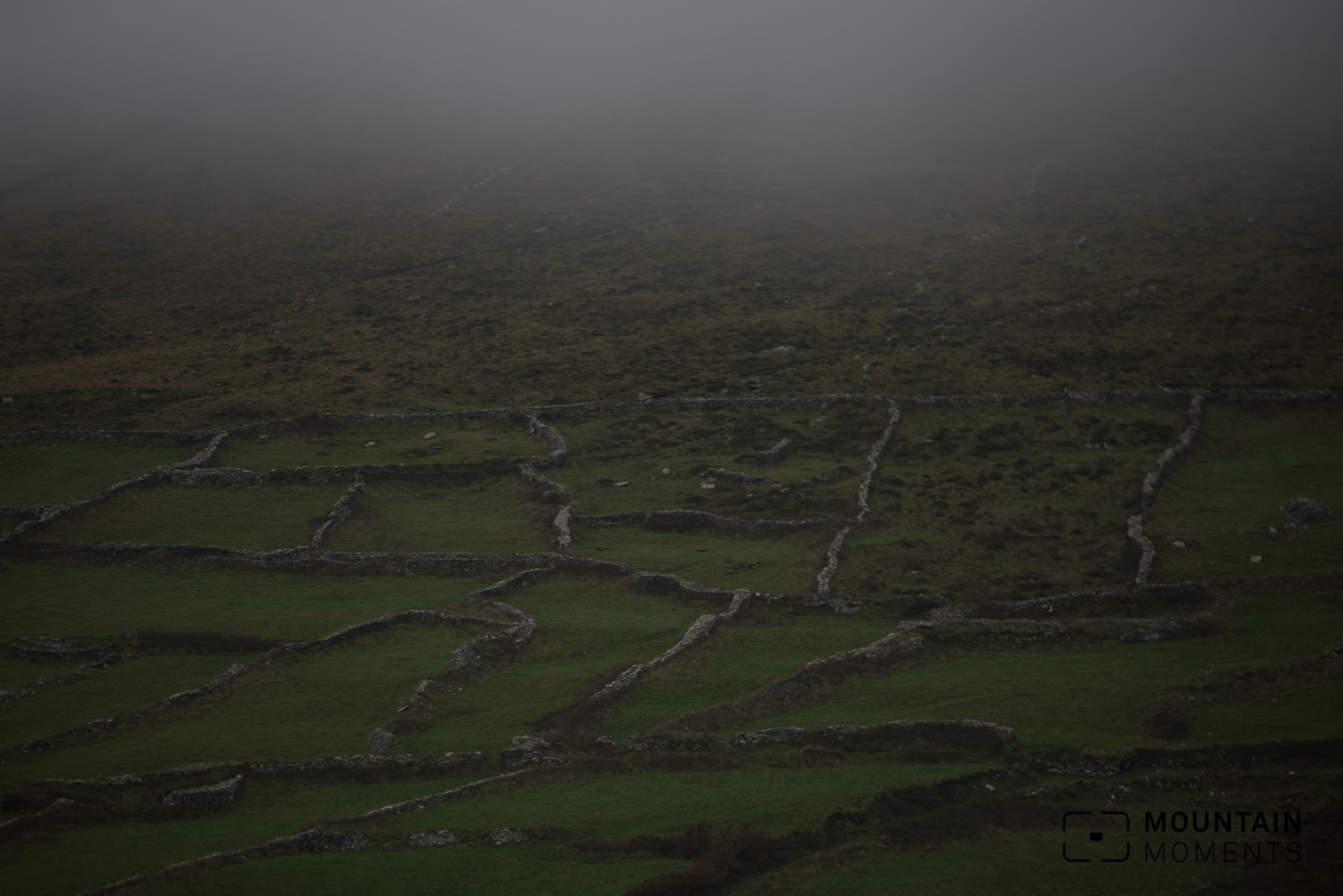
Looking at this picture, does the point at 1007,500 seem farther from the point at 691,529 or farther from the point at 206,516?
the point at 206,516

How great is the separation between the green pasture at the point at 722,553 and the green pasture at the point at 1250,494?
44.5 feet

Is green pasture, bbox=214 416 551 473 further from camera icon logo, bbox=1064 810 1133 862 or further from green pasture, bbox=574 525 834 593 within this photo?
camera icon logo, bbox=1064 810 1133 862

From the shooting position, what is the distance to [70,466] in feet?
172

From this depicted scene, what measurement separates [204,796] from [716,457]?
32883mm

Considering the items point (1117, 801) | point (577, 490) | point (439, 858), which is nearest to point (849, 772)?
point (1117, 801)

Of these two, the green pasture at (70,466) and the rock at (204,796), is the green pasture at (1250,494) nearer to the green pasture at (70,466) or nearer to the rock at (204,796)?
the rock at (204,796)

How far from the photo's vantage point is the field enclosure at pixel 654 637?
23.1m

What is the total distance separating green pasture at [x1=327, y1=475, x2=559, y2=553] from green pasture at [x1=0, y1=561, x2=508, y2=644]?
3.11 meters

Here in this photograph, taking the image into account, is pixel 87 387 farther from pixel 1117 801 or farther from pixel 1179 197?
pixel 1179 197

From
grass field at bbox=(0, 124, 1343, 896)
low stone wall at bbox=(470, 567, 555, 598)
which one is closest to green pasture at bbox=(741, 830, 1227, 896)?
grass field at bbox=(0, 124, 1343, 896)

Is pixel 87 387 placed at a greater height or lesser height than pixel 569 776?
greater

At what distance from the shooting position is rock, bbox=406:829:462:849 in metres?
22.5

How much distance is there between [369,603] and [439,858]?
18403 mm

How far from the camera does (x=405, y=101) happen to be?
15175 centimetres
